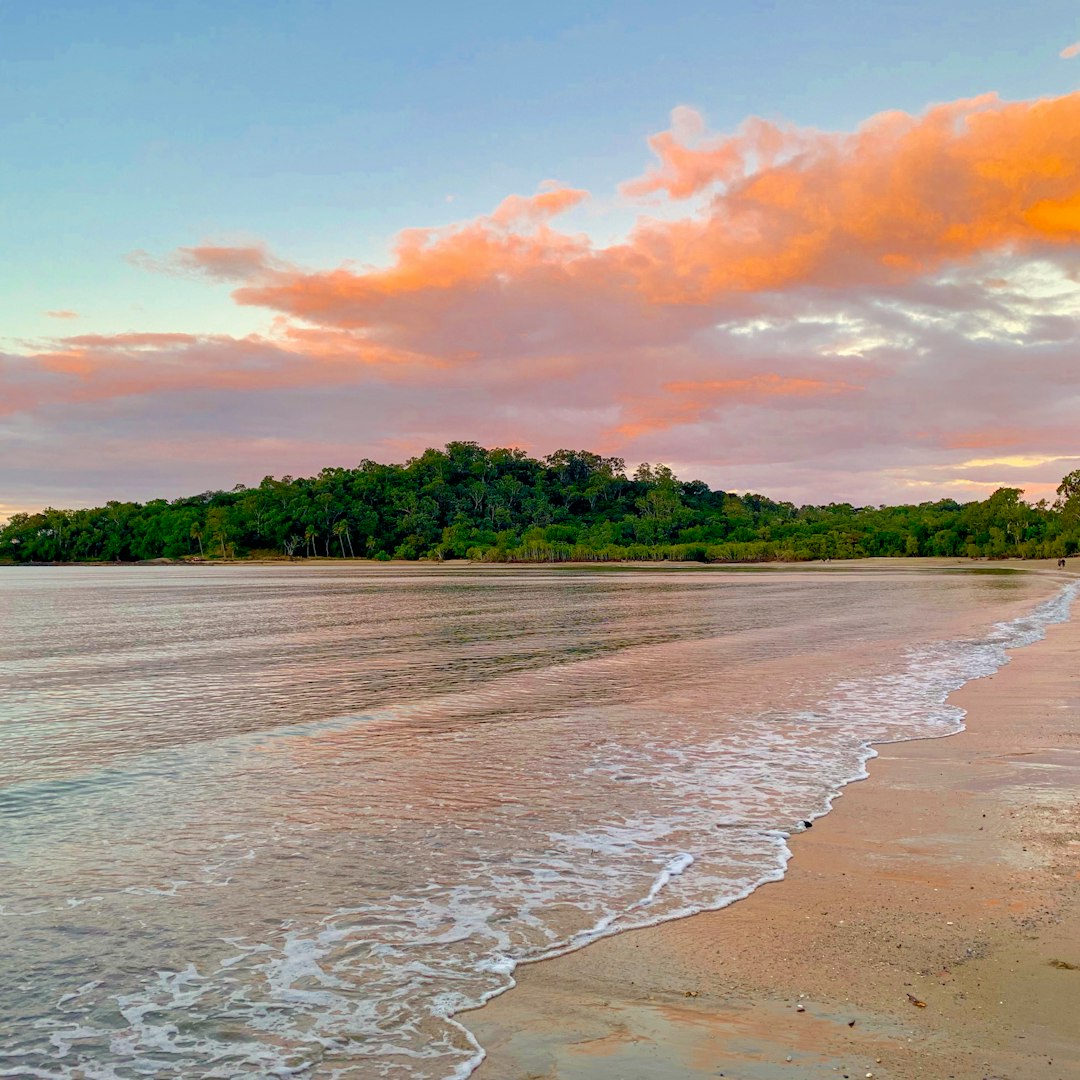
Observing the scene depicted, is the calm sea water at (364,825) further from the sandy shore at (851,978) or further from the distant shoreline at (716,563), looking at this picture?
the distant shoreline at (716,563)

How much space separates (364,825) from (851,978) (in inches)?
200

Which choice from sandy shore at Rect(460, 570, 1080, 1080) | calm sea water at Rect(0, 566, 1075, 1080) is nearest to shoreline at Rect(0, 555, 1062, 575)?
calm sea water at Rect(0, 566, 1075, 1080)

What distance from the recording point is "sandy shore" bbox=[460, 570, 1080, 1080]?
4.20 metres

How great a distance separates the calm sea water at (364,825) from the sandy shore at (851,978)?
0.38 metres

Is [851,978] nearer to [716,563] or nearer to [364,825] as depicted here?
[364,825]

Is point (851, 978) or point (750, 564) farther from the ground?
point (851, 978)

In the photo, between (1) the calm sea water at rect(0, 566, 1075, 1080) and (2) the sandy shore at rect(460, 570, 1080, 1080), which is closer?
(2) the sandy shore at rect(460, 570, 1080, 1080)

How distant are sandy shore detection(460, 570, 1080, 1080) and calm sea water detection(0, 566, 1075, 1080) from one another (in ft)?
1.26

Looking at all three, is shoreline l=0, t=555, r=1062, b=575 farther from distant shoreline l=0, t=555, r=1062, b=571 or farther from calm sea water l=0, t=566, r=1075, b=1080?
calm sea water l=0, t=566, r=1075, b=1080

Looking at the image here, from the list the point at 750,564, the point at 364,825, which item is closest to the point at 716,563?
the point at 750,564

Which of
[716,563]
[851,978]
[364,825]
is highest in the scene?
[851,978]

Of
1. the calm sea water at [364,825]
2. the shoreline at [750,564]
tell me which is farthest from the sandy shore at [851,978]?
the shoreline at [750,564]

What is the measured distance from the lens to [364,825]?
8.54 metres

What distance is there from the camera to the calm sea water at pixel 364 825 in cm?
493
